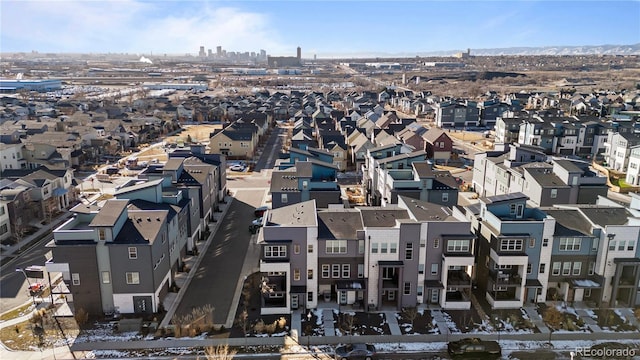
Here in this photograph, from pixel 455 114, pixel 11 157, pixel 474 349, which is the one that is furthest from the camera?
pixel 455 114

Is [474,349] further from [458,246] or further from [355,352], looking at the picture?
[458,246]

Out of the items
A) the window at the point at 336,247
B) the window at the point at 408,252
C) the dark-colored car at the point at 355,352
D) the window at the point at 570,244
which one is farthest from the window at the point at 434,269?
the window at the point at 570,244

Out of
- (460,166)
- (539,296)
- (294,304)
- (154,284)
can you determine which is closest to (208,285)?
(154,284)

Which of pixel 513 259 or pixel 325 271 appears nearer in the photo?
pixel 513 259

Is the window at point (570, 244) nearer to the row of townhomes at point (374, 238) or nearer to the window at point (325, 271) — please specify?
the row of townhomes at point (374, 238)

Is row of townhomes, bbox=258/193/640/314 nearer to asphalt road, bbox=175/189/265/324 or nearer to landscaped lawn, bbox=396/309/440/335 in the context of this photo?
landscaped lawn, bbox=396/309/440/335

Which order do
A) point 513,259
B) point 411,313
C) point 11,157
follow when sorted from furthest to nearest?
point 11,157
point 513,259
point 411,313

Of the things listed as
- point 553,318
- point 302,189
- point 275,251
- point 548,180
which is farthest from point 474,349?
point 548,180
